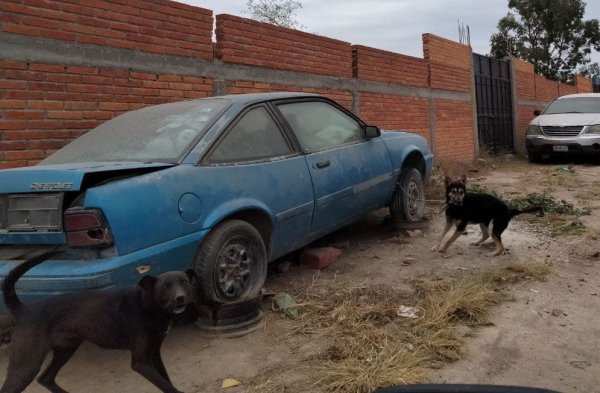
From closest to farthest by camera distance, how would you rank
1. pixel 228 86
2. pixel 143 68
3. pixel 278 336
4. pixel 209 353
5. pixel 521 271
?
pixel 209 353 < pixel 278 336 < pixel 521 271 < pixel 143 68 < pixel 228 86

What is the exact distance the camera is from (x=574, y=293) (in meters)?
3.80

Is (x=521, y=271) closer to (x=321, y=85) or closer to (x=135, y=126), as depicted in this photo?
(x=135, y=126)

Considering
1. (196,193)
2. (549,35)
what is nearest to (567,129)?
(196,193)

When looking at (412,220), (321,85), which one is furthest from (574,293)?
(321,85)

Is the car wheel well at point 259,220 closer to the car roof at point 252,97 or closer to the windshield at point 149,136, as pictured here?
the windshield at point 149,136

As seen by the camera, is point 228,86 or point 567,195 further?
point 567,195

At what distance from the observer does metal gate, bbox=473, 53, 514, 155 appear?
13.5m

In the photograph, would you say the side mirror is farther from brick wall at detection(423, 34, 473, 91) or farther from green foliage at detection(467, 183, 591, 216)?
brick wall at detection(423, 34, 473, 91)

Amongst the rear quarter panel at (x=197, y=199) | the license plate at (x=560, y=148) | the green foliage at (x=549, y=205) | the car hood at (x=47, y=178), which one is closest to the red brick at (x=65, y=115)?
the car hood at (x=47, y=178)

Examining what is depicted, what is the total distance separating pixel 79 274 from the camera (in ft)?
8.01

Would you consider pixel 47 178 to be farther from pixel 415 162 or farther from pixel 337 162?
pixel 415 162

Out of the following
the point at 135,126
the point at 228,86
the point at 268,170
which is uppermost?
the point at 228,86

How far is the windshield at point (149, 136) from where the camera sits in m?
3.17

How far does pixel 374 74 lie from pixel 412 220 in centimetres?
417
